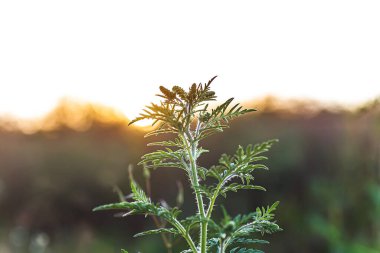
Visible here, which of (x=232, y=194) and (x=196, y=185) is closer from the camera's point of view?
(x=196, y=185)

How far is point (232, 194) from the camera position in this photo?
31.0ft

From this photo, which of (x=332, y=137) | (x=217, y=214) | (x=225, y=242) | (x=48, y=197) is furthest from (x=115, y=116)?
(x=225, y=242)

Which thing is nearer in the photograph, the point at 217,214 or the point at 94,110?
the point at 217,214

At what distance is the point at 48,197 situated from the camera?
9.87 metres

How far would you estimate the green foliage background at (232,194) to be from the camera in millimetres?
9062

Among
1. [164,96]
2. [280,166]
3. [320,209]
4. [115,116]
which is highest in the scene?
[164,96]

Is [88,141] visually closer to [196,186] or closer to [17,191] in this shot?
[17,191]

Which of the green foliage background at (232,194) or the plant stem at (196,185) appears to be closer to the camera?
the plant stem at (196,185)

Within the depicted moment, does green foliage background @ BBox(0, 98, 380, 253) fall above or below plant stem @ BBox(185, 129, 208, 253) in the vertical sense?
below

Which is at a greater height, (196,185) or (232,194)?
(196,185)

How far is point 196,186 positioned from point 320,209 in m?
8.76

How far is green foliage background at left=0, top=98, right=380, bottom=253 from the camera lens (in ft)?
29.7

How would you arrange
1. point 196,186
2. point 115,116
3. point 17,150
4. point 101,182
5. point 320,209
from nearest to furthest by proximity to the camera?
point 196,186, point 320,209, point 101,182, point 115,116, point 17,150

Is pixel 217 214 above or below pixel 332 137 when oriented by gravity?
below
